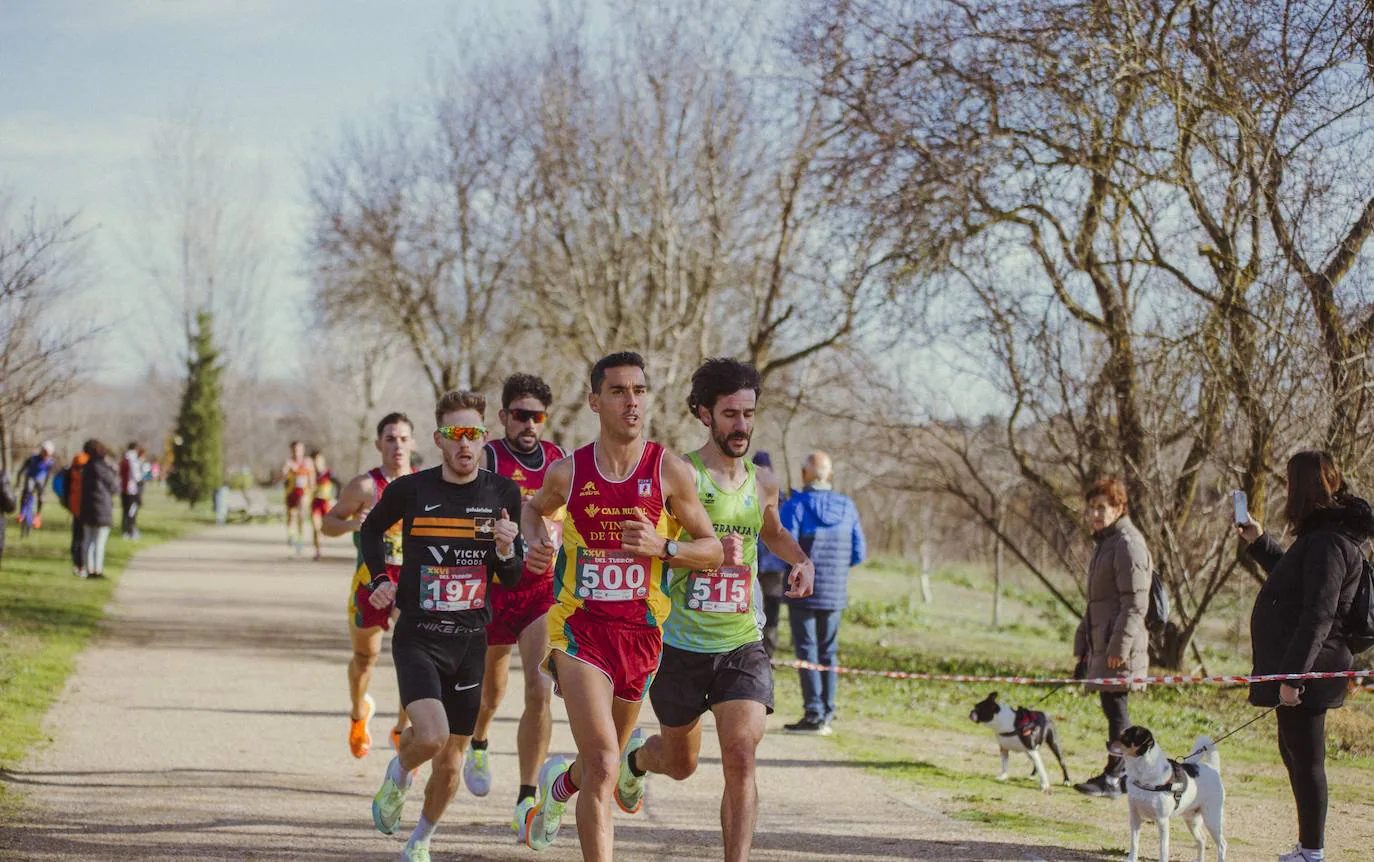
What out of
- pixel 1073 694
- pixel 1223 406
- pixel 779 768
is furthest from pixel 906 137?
pixel 779 768

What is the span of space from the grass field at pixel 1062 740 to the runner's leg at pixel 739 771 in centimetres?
225

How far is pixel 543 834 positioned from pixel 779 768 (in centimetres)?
301

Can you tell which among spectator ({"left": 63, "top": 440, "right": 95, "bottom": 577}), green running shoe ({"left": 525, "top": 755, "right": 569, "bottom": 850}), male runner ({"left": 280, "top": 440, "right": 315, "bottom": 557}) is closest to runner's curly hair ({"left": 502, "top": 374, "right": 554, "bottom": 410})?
green running shoe ({"left": 525, "top": 755, "right": 569, "bottom": 850})

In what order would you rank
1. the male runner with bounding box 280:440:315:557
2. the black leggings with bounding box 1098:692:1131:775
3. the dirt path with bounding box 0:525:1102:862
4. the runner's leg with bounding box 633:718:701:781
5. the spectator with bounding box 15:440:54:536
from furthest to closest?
1. the male runner with bounding box 280:440:315:557
2. the spectator with bounding box 15:440:54:536
3. the black leggings with bounding box 1098:692:1131:775
4. the dirt path with bounding box 0:525:1102:862
5. the runner's leg with bounding box 633:718:701:781

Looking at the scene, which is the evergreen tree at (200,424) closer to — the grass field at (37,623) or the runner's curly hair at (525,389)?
the grass field at (37,623)

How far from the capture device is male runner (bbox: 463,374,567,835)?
6.89 meters

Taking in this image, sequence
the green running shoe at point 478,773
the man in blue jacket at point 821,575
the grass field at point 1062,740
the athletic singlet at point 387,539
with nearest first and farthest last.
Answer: the grass field at point 1062,740 < the green running shoe at point 478,773 < the athletic singlet at point 387,539 < the man in blue jacket at point 821,575

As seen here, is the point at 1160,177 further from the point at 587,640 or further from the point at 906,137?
the point at 587,640

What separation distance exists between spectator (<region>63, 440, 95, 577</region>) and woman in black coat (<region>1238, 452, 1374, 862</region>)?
1786 centimetres

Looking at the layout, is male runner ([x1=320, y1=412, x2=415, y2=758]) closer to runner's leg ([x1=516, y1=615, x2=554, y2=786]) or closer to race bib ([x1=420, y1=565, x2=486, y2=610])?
runner's leg ([x1=516, y1=615, x2=554, y2=786])

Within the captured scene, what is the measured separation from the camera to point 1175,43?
12.0 m

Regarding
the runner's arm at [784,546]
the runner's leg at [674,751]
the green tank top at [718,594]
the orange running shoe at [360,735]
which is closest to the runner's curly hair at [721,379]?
the green tank top at [718,594]

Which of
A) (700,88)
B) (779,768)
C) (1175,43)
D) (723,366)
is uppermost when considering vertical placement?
(700,88)

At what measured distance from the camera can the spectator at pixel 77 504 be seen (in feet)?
66.6
